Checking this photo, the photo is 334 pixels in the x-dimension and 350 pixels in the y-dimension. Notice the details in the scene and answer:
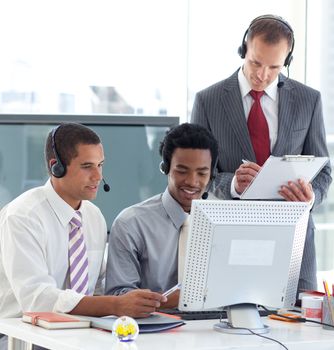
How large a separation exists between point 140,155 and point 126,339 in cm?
202

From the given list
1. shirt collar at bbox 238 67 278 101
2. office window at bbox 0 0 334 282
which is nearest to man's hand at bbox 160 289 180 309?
shirt collar at bbox 238 67 278 101

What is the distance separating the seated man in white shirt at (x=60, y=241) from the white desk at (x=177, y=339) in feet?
0.47

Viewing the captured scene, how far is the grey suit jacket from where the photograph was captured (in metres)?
3.01

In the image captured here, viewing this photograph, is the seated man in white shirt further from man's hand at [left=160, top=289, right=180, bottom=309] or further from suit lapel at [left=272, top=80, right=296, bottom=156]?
suit lapel at [left=272, top=80, right=296, bottom=156]

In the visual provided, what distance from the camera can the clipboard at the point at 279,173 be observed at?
105 inches

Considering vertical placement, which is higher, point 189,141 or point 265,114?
point 265,114

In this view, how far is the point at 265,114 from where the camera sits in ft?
10.0

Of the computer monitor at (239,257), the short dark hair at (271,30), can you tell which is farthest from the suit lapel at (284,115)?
the computer monitor at (239,257)

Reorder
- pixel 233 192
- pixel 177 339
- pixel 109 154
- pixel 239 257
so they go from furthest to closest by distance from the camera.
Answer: pixel 109 154 < pixel 233 192 < pixel 239 257 < pixel 177 339

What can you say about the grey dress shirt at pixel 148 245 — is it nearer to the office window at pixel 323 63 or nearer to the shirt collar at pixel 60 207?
the shirt collar at pixel 60 207

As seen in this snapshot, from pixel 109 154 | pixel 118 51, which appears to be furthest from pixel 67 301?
pixel 118 51

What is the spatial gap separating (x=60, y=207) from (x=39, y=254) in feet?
0.61

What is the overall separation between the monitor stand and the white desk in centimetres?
3

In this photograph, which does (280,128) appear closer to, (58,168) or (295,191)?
(295,191)
